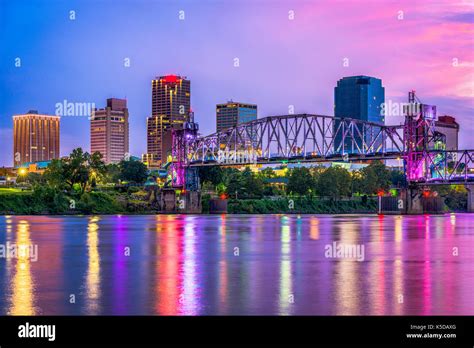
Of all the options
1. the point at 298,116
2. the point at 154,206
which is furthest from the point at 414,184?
the point at 154,206

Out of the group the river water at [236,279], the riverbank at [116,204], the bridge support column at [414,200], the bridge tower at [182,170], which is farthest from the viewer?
the bridge tower at [182,170]

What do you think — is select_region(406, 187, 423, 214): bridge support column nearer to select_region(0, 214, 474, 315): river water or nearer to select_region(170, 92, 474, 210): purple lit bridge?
select_region(170, 92, 474, 210): purple lit bridge

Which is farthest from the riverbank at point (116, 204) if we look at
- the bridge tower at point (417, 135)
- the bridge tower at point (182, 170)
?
the bridge tower at point (417, 135)

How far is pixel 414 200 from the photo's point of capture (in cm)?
16012

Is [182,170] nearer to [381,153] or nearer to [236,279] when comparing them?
[381,153]

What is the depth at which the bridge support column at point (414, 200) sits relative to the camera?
158 meters

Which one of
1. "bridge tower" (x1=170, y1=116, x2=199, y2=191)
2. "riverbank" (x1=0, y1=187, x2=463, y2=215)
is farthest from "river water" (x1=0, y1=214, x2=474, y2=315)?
"bridge tower" (x1=170, y1=116, x2=199, y2=191)

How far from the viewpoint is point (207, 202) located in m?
183

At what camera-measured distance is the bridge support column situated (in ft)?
520

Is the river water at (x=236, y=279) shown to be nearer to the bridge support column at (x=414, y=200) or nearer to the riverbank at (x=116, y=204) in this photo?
the riverbank at (x=116, y=204)

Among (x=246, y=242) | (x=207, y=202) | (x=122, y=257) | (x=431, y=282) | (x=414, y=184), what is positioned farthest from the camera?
(x=207, y=202)

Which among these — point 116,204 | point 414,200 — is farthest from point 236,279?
point 414,200
